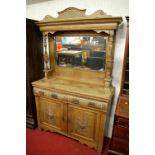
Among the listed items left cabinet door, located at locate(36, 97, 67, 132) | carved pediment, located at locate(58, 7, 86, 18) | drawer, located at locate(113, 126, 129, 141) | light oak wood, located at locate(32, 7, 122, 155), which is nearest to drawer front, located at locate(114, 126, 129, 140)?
drawer, located at locate(113, 126, 129, 141)

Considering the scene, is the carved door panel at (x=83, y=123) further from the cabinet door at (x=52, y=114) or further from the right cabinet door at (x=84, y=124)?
the cabinet door at (x=52, y=114)

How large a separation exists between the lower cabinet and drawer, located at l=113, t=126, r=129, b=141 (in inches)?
8.6

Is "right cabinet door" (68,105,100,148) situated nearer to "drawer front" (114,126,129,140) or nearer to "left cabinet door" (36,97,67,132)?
"left cabinet door" (36,97,67,132)

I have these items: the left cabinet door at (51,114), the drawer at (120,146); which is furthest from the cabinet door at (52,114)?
the drawer at (120,146)

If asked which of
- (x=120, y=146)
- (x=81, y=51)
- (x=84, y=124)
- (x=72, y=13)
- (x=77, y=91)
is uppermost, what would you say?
(x=72, y=13)

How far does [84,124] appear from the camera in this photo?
187 cm

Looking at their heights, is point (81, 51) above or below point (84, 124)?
above

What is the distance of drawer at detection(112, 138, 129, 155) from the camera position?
153 cm

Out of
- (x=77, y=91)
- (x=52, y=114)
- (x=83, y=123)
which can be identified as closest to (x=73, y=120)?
(x=83, y=123)

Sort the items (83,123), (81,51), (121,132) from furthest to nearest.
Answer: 1. (81,51)
2. (83,123)
3. (121,132)

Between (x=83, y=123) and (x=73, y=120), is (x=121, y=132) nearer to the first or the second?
(x=83, y=123)

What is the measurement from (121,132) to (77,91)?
0.71 m
